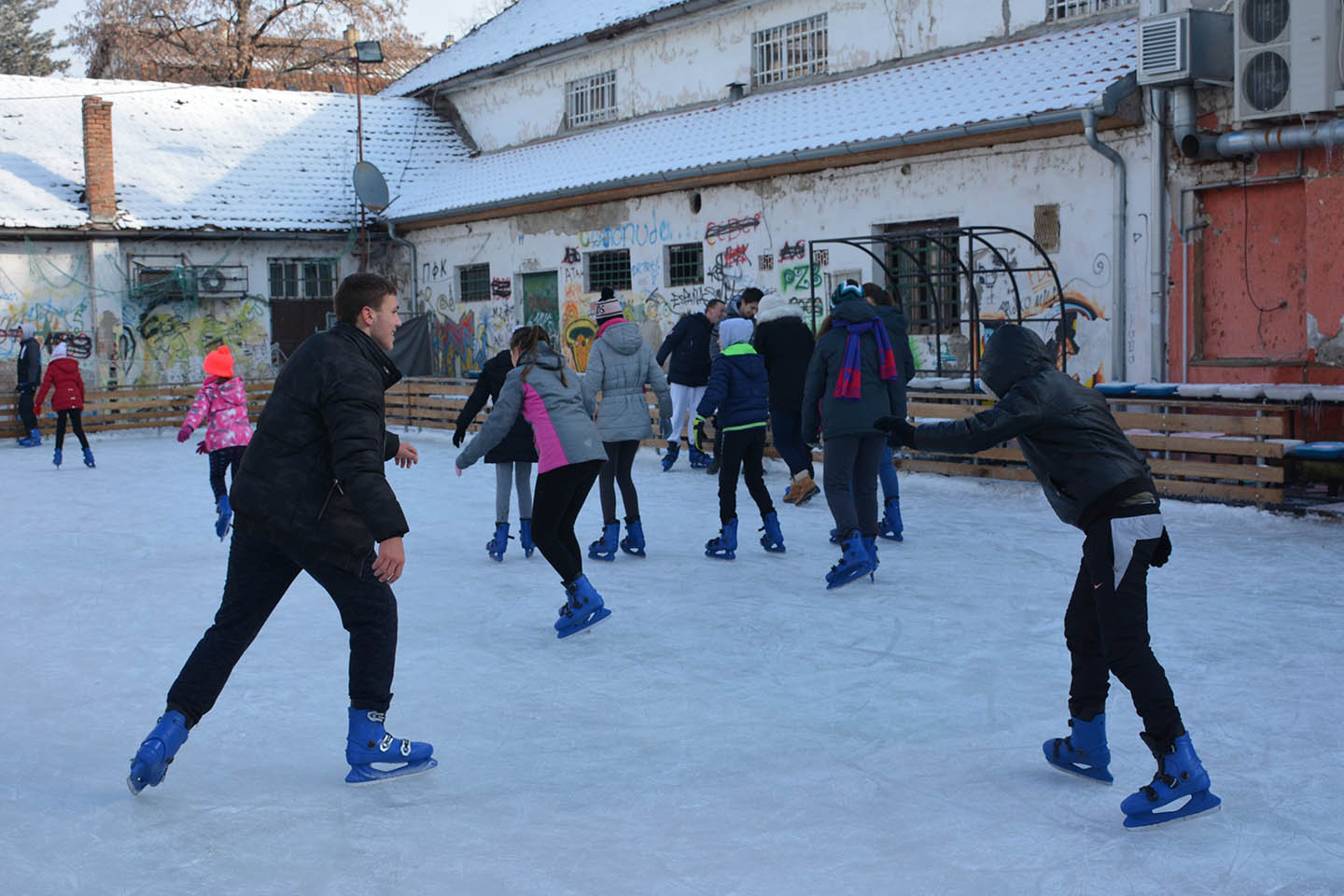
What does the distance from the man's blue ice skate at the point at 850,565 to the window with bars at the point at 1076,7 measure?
31.5ft

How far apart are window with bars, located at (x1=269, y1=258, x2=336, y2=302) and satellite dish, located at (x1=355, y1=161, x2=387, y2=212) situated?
1.70 metres

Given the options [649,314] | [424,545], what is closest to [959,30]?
[649,314]

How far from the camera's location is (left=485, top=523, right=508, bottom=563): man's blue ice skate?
9.72m

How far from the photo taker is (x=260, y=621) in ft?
15.9

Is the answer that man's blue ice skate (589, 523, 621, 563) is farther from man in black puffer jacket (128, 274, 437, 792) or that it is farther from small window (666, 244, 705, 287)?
small window (666, 244, 705, 287)

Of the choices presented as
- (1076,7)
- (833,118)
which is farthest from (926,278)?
(1076,7)

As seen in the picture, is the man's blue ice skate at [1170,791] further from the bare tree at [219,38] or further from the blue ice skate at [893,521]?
the bare tree at [219,38]

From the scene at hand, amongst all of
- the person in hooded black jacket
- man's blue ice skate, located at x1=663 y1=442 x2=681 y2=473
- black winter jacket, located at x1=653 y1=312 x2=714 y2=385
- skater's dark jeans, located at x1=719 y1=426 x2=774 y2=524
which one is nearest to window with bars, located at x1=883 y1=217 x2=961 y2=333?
black winter jacket, located at x1=653 y1=312 x2=714 y2=385

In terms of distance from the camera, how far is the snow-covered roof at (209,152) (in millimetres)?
24609

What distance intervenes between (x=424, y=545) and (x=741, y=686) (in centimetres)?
481

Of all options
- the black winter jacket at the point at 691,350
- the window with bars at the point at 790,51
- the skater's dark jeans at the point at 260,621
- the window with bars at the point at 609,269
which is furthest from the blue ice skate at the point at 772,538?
the window with bars at the point at 609,269

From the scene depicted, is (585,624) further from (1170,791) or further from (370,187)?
(370,187)

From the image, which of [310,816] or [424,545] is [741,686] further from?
[424,545]

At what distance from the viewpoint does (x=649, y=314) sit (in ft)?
68.1
